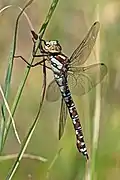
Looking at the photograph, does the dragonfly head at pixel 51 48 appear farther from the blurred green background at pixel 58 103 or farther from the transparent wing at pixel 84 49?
the blurred green background at pixel 58 103

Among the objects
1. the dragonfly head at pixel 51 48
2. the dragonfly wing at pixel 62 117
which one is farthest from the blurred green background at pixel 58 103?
the dragonfly head at pixel 51 48

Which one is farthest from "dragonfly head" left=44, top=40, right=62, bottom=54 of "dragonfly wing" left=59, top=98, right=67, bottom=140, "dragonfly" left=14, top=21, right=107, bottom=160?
"dragonfly wing" left=59, top=98, right=67, bottom=140

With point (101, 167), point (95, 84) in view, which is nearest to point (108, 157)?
point (101, 167)

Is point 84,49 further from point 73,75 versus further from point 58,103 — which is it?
point 58,103

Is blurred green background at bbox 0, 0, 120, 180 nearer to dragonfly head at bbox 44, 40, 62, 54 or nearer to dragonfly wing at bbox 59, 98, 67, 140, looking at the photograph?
dragonfly wing at bbox 59, 98, 67, 140

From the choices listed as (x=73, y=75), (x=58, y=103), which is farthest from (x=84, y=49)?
(x=58, y=103)

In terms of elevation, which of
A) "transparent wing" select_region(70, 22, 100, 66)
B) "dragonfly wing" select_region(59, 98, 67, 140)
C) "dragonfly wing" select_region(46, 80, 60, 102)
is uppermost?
"transparent wing" select_region(70, 22, 100, 66)
